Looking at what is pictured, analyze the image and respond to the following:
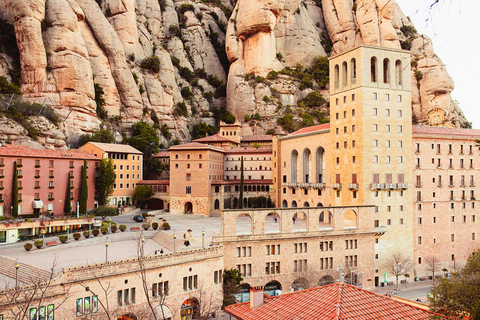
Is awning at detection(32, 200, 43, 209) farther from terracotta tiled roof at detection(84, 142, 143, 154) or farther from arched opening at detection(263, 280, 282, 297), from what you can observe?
arched opening at detection(263, 280, 282, 297)

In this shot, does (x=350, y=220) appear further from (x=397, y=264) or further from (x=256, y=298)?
(x=256, y=298)

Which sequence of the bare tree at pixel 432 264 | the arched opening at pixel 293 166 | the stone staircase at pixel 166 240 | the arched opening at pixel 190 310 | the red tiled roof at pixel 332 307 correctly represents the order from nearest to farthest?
the red tiled roof at pixel 332 307 < the arched opening at pixel 190 310 < the stone staircase at pixel 166 240 < the bare tree at pixel 432 264 < the arched opening at pixel 293 166

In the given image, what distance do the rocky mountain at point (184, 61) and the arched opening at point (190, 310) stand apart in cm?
3431

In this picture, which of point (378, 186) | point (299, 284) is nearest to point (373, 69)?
point (378, 186)

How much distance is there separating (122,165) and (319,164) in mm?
29423

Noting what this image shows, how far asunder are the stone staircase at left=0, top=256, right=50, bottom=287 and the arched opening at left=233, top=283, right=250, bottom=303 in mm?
15922

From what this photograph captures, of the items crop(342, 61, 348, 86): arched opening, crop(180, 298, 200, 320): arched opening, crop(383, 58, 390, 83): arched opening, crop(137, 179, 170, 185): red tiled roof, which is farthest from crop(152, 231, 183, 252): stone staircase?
crop(383, 58, 390, 83): arched opening

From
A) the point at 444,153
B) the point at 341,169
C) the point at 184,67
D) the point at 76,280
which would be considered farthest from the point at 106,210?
the point at 184,67

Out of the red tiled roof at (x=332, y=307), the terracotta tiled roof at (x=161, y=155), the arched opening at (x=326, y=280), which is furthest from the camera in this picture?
the terracotta tiled roof at (x=161, y=155)

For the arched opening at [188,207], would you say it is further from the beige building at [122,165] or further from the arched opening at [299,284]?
the arched opening at [299,284]

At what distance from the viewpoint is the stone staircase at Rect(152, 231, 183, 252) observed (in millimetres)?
34994

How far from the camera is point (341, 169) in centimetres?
4538

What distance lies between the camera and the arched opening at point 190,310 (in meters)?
30.7

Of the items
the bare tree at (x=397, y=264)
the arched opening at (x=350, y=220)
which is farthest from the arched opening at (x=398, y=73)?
the bare tree at (x=397, y=264)
